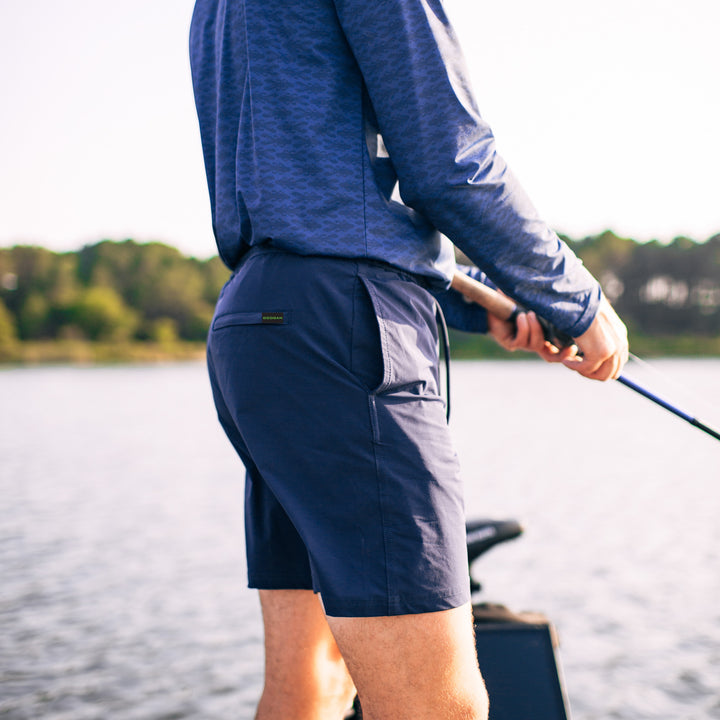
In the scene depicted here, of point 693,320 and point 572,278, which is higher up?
point 572,278

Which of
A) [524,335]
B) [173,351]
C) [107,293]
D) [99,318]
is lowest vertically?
[173,351]

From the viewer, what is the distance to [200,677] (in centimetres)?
368

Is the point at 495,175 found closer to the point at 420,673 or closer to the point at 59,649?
the point at 420,673

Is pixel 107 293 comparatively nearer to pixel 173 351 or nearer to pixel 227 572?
pixel 173 351

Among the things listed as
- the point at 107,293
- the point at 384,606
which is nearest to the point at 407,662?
the point at 384,606

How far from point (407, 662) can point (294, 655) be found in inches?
16.8

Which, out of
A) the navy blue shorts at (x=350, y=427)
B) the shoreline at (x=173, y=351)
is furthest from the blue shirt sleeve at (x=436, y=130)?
the shoreline at (x=173, y=351)

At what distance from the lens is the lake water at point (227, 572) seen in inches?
139

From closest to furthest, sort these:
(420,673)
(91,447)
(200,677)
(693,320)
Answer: (420,673) → (200,677) → (91,447) → (693,320)

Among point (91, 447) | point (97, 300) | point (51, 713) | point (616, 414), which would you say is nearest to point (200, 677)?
point (51, 713)

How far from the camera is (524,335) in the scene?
1.86 meters

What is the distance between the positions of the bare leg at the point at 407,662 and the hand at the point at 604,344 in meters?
0.54

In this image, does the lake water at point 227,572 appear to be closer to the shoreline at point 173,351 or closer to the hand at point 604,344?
the hand at point 604,344

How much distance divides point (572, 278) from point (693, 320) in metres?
75.3
